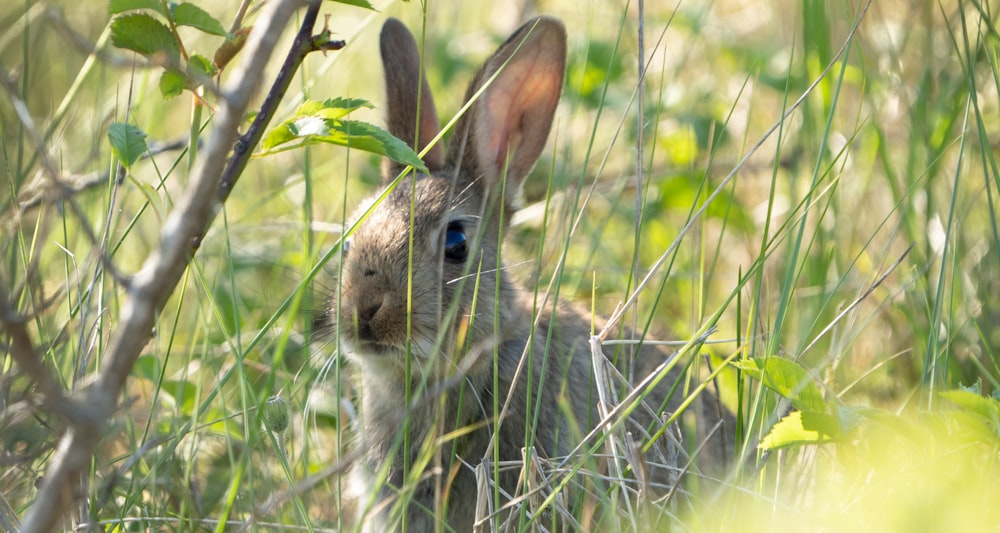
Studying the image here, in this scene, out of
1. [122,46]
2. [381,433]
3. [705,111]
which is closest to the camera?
[122,46]

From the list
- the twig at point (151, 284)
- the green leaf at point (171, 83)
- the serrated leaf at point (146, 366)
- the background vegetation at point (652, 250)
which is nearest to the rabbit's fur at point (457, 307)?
the background vegetation at point (652, 250)

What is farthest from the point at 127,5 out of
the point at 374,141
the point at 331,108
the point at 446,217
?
the point at 446,217

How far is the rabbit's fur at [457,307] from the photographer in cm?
318

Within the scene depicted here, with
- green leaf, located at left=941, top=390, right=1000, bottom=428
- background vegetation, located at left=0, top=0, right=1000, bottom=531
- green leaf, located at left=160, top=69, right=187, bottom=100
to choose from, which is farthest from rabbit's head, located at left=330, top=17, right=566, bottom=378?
green leaf, located at left=941, top=390, right=1000, bottom=428

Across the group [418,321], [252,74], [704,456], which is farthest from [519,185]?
[252,74]

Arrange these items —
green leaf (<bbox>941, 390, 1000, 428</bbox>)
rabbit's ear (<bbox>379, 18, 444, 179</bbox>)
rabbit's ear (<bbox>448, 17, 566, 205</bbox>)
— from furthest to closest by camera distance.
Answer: rabbit's ear (<bbox>379, 18, 444, 179</bbox>)
rabbit's ear (<bbox>448, 17, 566, 205</bbox>)
green leaf (<bbox>941, 390, 1000, 428</bbox>)

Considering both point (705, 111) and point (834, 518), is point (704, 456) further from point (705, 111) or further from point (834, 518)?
point (705, 111)

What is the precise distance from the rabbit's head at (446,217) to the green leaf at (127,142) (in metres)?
0.73

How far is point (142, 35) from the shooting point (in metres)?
2.32

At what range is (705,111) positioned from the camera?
5.26 meters

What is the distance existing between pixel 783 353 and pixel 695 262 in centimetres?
133

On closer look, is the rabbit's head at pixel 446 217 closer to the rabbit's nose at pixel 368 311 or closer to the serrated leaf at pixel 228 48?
the rabbit's nose at pixel 368 311

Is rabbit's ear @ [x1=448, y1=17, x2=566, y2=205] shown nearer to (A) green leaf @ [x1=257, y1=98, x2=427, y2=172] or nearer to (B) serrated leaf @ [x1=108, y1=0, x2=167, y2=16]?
(A) green leaf @ [x1=257, y1=98, x2=427, y2=172]

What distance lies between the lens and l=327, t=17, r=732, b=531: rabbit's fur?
3184mm
